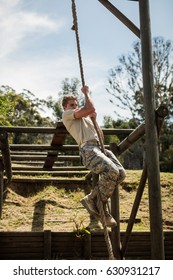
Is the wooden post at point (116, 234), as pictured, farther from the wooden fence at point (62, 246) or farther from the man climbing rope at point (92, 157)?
the man climbing rope at point (92, 157)

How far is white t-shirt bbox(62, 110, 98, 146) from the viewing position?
4041mm

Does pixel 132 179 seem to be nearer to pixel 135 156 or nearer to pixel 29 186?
pixel 29 186

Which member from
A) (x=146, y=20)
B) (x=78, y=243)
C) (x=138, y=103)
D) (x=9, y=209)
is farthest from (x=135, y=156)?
(x=146, y=20)

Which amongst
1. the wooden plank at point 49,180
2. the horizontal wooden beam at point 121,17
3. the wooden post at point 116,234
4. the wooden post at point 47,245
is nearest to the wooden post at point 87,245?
the wooden post at point 47,245

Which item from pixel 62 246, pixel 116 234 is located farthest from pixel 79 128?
pixel 62 246

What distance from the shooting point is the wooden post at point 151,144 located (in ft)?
11.6

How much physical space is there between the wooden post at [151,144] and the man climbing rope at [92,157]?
40 cm

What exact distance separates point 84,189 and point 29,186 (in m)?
1.53

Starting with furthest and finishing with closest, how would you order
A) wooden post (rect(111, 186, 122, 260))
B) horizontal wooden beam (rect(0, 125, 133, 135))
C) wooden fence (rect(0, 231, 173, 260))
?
wooden fence (rect(0, 231, 173, 260)), horizontal wooden beam (rect(0, 125, 133, 135)), wooden post (rect(111, 186, 122, 260))

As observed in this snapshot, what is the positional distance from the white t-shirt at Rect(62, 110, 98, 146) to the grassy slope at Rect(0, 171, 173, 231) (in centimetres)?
320

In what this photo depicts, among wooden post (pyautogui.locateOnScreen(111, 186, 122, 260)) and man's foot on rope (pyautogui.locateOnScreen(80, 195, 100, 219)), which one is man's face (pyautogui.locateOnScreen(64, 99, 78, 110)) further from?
wooden post (pyautogui.locateOnScreen(111, 186, 122, 260))

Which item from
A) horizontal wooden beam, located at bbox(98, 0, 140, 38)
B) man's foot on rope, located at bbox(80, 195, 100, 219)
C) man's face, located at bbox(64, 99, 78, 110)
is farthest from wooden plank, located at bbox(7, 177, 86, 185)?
horizontal wooden beam, located at bbox(98, 0, 140, 38)

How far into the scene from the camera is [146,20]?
386cm

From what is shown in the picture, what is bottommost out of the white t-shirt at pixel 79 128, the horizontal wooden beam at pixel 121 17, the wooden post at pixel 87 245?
the wooden post at pixel 87 245
